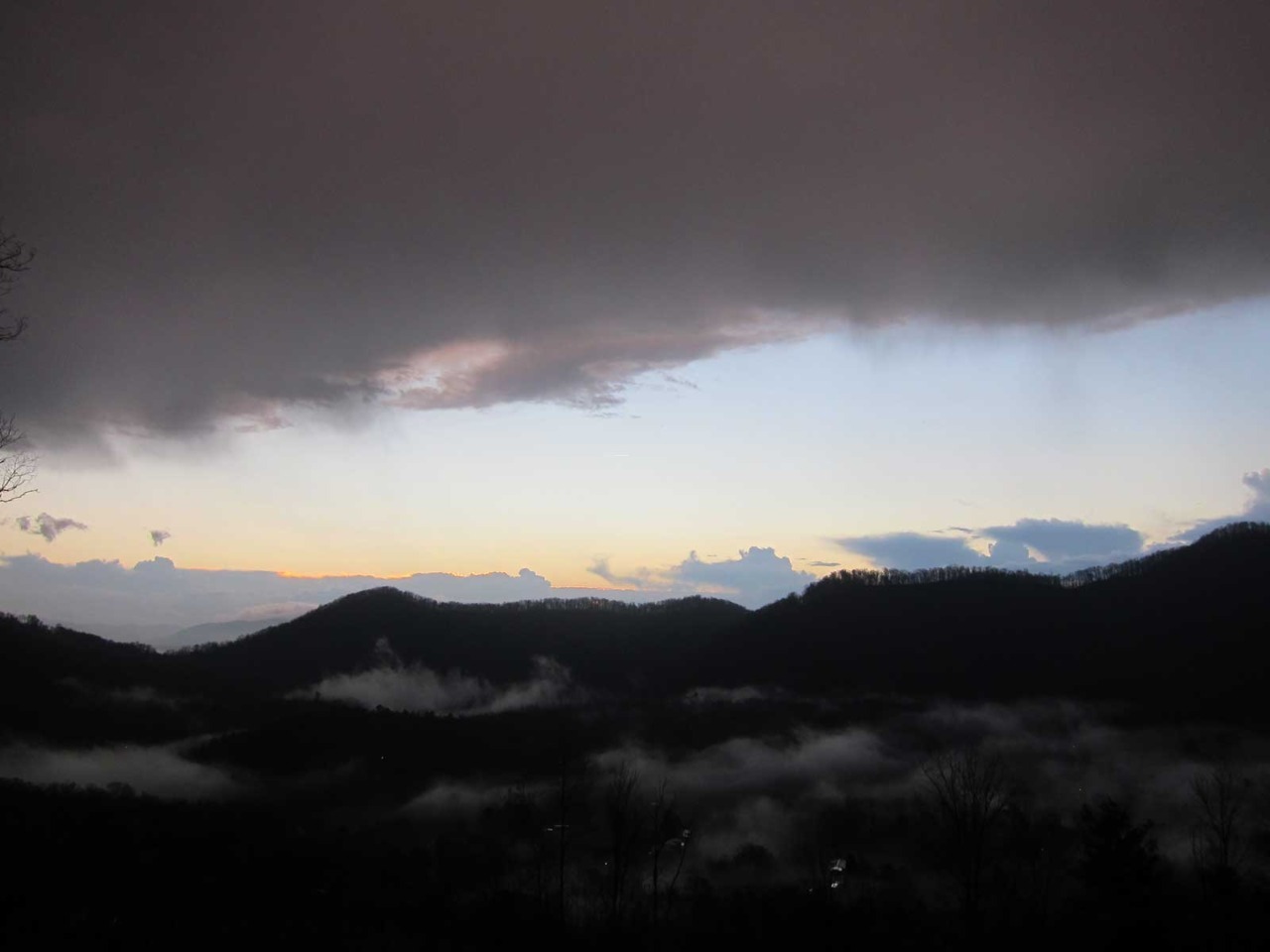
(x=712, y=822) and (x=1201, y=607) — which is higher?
(x=1201, y=607)

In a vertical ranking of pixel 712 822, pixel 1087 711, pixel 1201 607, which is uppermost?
pixel 1201 607

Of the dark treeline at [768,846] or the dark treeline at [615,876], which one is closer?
the dark treeline at [615,876]

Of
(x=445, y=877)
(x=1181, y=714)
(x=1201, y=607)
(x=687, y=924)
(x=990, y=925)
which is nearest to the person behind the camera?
(x=990, y=925)

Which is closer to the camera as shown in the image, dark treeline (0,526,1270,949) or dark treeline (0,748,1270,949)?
dark treeline (0,748,1270,949)

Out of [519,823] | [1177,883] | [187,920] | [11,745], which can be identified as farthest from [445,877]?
[11,745]

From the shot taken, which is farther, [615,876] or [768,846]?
[768,846]

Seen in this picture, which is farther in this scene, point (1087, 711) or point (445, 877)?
point (1087, 711)

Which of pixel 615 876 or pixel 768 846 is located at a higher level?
pixel 615 876

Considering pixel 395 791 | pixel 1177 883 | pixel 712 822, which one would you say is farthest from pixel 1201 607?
pixel 395 791

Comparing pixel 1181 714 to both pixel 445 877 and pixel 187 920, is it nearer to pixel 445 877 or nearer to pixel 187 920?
pixel 445 877

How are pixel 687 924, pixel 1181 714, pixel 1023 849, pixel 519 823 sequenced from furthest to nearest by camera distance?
pixel 1181 714
pixel 519 823
pixel 1023 849
pixel 687 924

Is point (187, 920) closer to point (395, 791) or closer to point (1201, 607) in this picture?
point (395, 791)

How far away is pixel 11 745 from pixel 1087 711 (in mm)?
249943

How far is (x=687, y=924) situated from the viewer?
110 m
